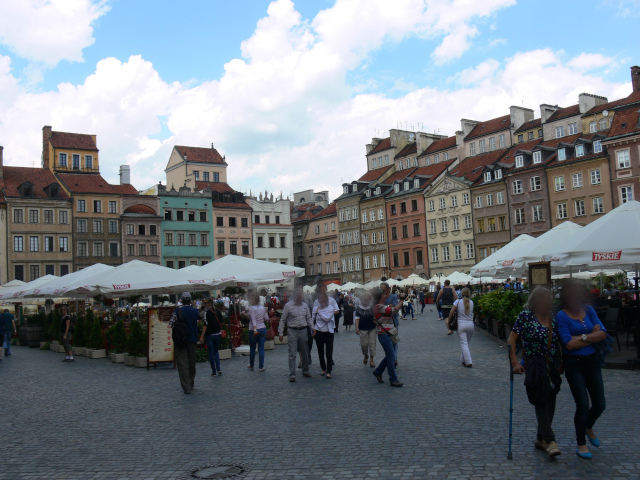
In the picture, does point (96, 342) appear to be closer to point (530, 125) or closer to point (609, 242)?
point (609, 242)

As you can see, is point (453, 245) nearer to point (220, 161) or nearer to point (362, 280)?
point (362, 280)

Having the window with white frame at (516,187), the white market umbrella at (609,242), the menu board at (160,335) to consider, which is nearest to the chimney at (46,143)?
the window with white frame at (516,187)

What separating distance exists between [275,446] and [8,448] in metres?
3.40

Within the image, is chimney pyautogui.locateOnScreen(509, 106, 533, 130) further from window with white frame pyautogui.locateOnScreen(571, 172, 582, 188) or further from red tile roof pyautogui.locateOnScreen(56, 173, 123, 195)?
red tile roof pyautogui.locateOnScreen(56, 173, 123, 195)

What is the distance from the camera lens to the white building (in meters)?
83.9

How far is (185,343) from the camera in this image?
43.6 feet

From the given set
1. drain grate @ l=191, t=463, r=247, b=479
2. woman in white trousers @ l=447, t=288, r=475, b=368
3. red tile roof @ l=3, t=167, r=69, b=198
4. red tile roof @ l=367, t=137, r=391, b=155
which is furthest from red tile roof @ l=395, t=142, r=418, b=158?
drain grate @ l=191, t=463, r=247, b=479

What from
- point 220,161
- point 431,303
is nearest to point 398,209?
point 431,303

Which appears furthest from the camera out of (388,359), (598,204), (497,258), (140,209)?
(140,209)

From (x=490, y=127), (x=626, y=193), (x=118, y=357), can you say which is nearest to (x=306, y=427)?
(x=118, y=357)

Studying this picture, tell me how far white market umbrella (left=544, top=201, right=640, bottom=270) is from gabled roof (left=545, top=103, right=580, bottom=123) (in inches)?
1926

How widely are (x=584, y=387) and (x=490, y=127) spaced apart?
66958mm

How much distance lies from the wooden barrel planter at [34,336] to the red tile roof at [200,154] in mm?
55775

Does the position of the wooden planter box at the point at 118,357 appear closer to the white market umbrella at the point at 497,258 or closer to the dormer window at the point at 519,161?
the white market umbrella at the point at 497,258
